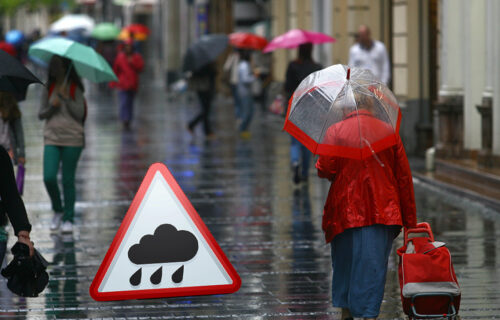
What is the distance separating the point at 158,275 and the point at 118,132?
16.6 metres

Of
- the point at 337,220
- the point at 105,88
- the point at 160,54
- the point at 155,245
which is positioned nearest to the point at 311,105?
the point at 337,220

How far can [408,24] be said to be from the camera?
16516 millimetres

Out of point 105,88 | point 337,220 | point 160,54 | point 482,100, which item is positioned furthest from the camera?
point 160,54

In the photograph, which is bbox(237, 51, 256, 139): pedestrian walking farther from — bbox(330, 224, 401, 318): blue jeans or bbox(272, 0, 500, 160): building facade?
bbox(330, 224, 401, 318): blue jeans

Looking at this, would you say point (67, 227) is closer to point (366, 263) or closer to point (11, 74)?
point (11, 74)

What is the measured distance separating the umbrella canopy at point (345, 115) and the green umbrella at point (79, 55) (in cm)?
438

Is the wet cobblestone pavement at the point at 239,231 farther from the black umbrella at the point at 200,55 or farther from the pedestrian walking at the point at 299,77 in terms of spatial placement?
the black umbrella at the point at 200,55

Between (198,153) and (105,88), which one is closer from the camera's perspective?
(198,153)

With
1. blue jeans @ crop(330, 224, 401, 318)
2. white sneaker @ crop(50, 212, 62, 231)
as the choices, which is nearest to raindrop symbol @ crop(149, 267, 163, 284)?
blue jeans @ crop(330, 224, 401, 318)

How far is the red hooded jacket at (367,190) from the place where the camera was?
586 cm

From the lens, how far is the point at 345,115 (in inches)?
231

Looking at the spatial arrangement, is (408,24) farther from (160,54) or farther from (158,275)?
(160,54)

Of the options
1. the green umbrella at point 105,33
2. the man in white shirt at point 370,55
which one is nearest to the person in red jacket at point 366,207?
the man in white shirt at point 370,55

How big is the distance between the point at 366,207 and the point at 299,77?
763 centimetres
